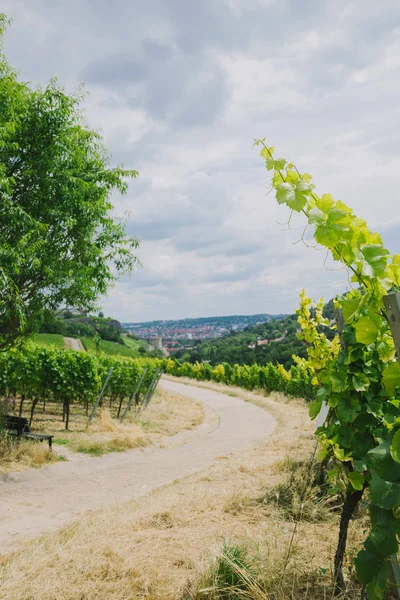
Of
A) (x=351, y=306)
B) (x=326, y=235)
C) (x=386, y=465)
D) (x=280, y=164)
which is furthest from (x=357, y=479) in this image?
(x=280, y=164)

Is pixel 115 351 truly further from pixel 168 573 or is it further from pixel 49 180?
pixel 168 573

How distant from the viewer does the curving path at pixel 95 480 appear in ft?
18.2

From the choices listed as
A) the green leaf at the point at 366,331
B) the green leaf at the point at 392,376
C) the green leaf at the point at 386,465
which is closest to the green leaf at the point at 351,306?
the green leaf at the point at 366,331

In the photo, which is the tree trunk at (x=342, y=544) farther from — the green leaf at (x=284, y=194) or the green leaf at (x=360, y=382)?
the green leaf at (x=284, y=194)

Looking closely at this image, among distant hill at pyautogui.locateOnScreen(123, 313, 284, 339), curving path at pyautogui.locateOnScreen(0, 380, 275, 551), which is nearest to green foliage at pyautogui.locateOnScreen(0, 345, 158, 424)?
curving path at pyautogui.locateOnScreen(0, 380, 275, 551)

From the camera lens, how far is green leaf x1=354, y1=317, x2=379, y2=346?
2053 millimetres

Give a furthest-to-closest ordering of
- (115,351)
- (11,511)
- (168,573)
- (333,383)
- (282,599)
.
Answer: (115,351)
(11,511)
(168,573)
(333,383)
(282,599)

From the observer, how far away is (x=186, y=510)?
5094mm

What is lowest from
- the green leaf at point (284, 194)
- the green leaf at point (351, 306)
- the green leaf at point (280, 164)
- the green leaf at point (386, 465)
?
the green leaf at point (386, 465)

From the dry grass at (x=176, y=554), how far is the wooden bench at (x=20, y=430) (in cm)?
387

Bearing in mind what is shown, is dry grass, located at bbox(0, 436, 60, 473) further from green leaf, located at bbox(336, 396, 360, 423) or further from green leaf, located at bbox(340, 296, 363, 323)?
green leaf, located at bbox(340, 296, 363, 323)

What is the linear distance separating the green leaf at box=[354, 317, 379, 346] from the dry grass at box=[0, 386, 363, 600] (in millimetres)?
→ 1822

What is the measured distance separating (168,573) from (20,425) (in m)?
6.84

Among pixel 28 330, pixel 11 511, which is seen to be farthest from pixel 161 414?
pixel 11 511
